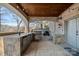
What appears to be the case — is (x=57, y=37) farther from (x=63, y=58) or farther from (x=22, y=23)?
(x=63, y=58)

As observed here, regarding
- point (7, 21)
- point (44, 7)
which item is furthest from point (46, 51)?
point (7, 21)

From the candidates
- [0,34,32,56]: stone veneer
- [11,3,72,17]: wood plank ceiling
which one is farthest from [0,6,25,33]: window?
[0,34,32,56]: stone veneer

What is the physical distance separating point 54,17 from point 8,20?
414cm

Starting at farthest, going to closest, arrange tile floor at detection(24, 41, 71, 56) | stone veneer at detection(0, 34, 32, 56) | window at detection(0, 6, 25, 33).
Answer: window at detection(0, 6, 25, 33) → tile floor at detection(24, 41, 71, 56) → stone veneer at detection(0, 34, 32, 56)

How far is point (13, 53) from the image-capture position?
4820mm

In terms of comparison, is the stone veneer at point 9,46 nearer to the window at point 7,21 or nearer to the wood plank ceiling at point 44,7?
the wood plank ceiling at point 44,7

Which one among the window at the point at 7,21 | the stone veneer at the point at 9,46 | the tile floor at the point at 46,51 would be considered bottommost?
the tile floor at the point at 46,51

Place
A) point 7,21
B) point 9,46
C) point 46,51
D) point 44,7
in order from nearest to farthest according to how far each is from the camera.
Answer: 1. point 9,46
2. point 46,51
3. point 44,7
4. point 7,21

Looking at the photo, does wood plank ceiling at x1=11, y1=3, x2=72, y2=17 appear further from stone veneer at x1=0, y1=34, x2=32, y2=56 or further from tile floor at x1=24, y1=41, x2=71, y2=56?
stone veneer at x1=0, y1=34, x2=32, y2=56

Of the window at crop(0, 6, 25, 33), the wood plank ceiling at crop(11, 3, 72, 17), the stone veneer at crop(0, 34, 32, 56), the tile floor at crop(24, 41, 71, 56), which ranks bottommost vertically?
the tile floor at crop(24, 41, 71, 56)

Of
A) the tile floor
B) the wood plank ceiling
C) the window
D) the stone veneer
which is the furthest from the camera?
the window

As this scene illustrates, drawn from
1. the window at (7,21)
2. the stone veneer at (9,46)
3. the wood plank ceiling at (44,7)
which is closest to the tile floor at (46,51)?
the stone veneer at (9,46)

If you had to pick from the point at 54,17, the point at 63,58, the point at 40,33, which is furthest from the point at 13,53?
the point at 54,17

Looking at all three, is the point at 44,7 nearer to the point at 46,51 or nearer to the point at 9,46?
the point at 46,51
